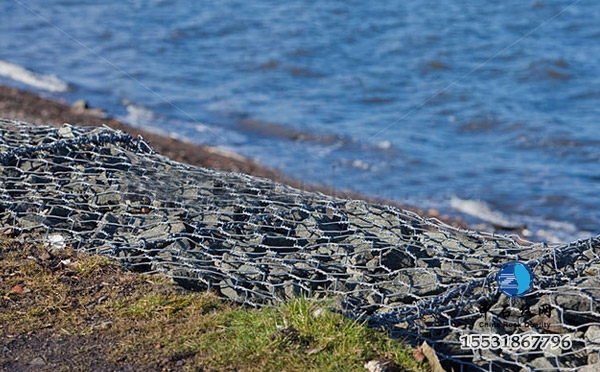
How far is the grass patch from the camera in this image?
12.2 ft

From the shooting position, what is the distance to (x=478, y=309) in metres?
4.18

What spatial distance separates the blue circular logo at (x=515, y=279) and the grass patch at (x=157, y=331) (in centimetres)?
73

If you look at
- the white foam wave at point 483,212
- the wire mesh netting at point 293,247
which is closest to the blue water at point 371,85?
the white foam wave at point 483,212

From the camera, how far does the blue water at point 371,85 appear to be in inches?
398

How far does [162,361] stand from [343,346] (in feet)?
2.56

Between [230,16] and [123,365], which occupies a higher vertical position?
[123,365]

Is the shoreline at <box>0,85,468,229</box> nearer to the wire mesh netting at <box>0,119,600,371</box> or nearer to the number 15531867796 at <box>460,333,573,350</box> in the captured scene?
the wire mesh netting at <box>0,119,600,371</box>

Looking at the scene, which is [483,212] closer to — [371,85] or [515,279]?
[371,85]

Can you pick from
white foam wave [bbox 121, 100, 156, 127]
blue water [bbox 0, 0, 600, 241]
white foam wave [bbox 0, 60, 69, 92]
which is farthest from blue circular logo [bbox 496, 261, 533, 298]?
white foam wave [bbox 0, 60, 69, 92]

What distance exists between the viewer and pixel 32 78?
13.4 meters

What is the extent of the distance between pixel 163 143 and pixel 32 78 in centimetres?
414

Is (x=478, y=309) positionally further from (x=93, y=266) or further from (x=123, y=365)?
(x=93, y=266)

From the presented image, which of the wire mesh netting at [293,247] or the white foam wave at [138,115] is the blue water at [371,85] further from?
the wire mesh netting at [293,247]

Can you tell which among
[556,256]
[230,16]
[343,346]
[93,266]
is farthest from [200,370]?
[230,16]
